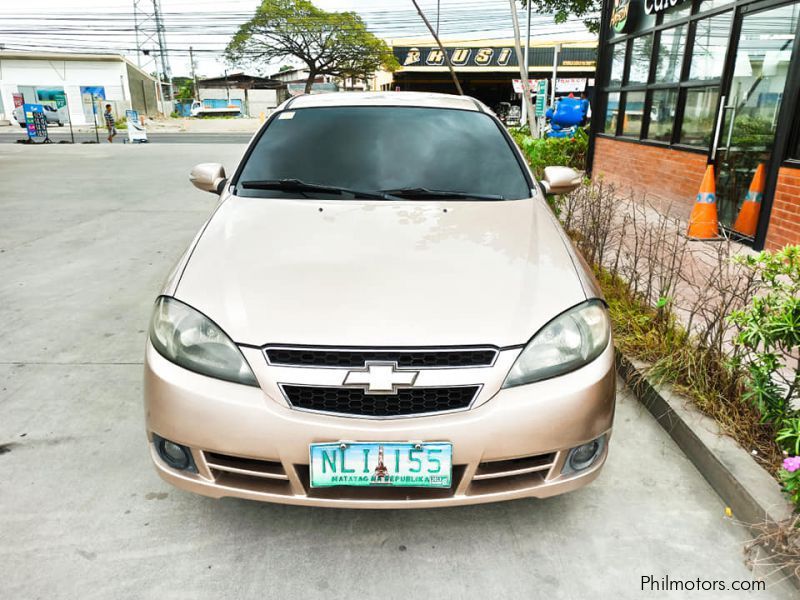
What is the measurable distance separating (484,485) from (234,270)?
1142mm

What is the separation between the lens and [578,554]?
82.3 inches

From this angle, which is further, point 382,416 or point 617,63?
point 617,63

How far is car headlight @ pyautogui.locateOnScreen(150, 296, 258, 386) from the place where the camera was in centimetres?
190

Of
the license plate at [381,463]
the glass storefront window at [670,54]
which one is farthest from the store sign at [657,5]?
the license plate at [381,463]

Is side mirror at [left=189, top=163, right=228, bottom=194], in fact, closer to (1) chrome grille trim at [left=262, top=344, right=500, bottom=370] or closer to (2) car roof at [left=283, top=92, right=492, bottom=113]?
(2) car roof at [left=283, top=92, right=492, bottom=113]

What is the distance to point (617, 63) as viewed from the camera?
9789 millimetres

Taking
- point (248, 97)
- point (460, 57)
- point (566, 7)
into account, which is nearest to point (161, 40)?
Result: point (248, 97)

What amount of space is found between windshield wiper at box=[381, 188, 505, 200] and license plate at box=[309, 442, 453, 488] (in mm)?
1399

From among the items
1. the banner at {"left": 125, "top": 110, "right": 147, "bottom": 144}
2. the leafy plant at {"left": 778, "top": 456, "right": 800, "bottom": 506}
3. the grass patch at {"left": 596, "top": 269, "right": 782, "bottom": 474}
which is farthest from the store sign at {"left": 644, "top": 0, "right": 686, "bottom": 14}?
the banner at {"left": 125, "top": 110, "right": 147, "bottom": 144}

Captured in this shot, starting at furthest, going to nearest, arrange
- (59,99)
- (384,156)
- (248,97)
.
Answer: (248,97) → (59,99) → (384,156)

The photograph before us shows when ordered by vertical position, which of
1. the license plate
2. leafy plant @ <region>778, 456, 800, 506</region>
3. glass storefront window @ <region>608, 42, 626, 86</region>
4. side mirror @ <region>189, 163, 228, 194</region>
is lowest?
leafy plant @ <region>778, 456, 800, 506</region>
